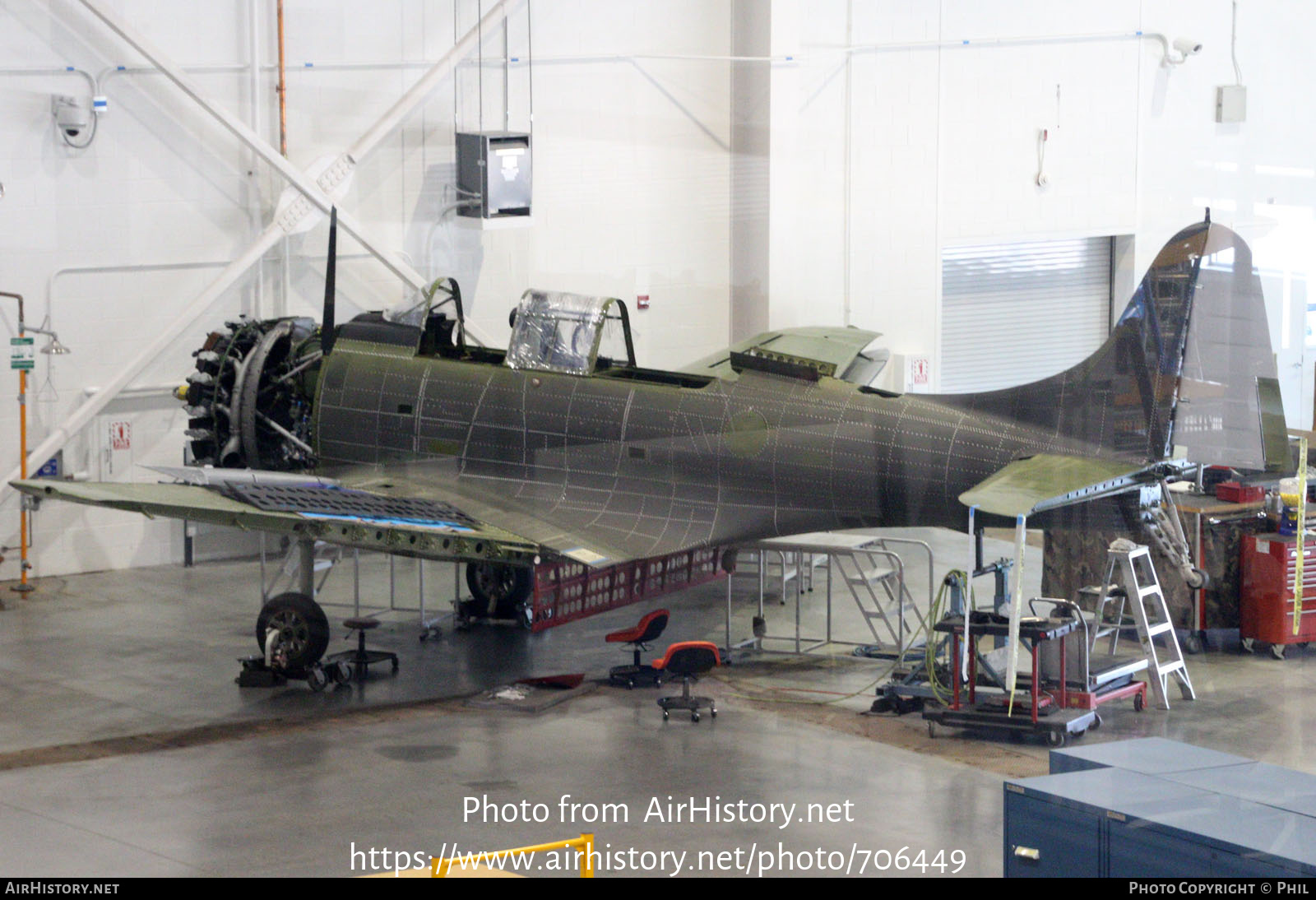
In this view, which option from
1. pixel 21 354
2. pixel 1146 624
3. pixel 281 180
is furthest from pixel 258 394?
pixel 1146 624

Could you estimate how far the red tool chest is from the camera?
10195mm

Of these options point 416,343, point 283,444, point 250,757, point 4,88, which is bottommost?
point 250,757

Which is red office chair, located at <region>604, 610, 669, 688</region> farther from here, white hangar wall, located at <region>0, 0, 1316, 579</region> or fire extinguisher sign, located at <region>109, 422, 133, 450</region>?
fire extinguisher sign, located at <region>109, 422, 133, 450</region>

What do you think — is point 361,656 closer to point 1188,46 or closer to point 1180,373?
point 1180,373

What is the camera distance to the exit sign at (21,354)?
12766 mm

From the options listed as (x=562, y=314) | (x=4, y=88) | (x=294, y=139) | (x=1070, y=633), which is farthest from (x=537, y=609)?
(x=4, y=88)

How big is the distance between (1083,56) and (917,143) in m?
2.38

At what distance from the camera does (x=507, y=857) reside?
6652 millimetres

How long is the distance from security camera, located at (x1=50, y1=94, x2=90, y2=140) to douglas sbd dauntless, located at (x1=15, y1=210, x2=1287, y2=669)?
9.43 ft

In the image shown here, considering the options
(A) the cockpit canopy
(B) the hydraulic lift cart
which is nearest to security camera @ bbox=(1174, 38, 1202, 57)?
(B) the hydraulic lift cart

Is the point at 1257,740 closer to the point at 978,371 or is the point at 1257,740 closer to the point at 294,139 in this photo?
the point at 978,371

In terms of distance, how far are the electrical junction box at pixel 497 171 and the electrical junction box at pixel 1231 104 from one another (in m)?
6.30

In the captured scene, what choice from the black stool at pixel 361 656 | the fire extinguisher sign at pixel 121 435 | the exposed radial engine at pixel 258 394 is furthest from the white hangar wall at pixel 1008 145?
the fire extinguisher sign at pixel 121 435

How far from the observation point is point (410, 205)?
45.8 ft
